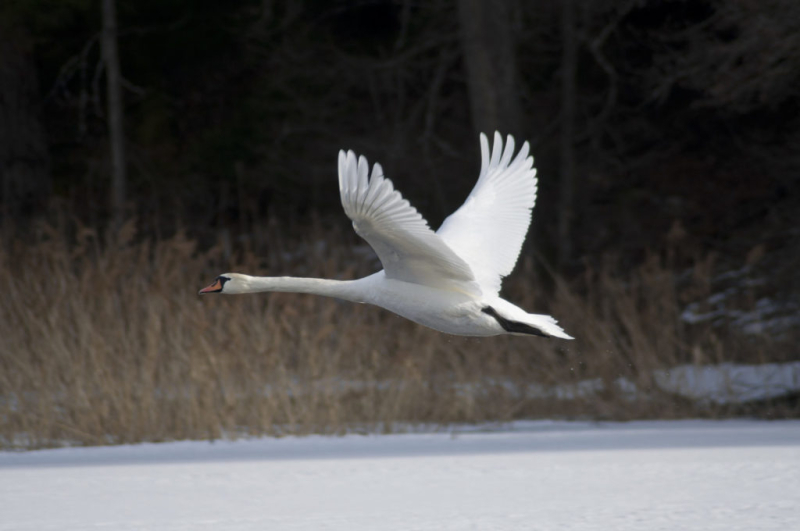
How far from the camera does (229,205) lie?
52.0ft

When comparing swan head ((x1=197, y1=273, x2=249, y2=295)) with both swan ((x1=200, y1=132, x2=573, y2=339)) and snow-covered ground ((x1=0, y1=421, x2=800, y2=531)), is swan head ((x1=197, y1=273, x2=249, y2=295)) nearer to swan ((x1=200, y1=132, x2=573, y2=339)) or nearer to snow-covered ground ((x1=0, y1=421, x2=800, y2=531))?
swan ((x1=200, y1=132, x2=573, y2=339))

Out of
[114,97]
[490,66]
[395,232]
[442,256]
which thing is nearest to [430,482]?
[442,256]

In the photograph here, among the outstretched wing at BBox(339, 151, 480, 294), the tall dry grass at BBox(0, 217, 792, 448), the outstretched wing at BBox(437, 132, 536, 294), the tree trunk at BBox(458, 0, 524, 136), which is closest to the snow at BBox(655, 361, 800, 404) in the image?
the tall dry grass at BBox(0, 217, 792, 448)

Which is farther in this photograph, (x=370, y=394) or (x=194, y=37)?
(x=194, y=37)

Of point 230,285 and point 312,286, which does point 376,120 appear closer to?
point 230,285

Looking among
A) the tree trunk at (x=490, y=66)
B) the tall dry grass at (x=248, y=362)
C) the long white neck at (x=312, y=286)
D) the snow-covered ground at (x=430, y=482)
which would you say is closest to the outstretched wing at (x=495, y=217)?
the long white neck at (x=312, y=286)

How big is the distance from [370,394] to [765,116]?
637 centimetres

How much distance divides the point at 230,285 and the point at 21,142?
31.1ft

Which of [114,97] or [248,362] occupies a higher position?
[114,97]

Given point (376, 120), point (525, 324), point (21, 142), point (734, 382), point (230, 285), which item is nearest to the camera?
point (525, 324)

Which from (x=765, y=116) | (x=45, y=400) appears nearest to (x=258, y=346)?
(x=45, y=400)

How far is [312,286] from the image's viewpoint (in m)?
5.93

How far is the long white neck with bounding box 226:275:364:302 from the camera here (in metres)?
5.83

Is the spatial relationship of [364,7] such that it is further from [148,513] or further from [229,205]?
[148,513]
